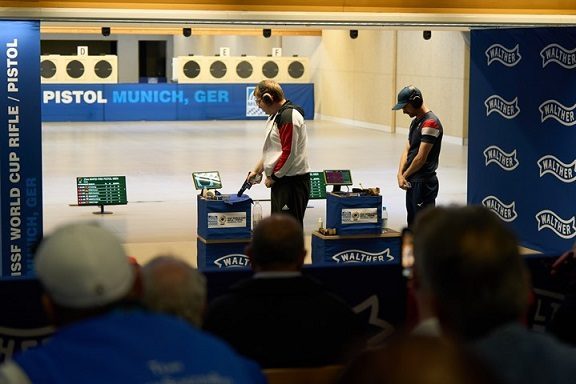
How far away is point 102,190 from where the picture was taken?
1395cm

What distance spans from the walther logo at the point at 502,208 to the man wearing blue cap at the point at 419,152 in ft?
4.01

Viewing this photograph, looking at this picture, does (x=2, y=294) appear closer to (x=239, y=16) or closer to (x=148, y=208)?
(x=239, y=16)

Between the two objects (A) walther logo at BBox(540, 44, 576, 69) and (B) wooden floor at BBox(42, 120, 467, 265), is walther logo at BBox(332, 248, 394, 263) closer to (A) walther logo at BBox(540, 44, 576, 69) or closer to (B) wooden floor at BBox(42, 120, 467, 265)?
(B) wooden floor at BBox(42, 120, 467, 265)

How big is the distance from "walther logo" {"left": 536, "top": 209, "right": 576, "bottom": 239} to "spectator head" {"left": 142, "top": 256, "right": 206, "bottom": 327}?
8082 mm

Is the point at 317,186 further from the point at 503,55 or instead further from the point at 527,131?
the point at 527,131

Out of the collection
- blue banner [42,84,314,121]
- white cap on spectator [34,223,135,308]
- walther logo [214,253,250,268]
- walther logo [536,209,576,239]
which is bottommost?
walther logo [214,253,250,268]

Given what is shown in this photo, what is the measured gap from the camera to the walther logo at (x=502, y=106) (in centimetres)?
1119

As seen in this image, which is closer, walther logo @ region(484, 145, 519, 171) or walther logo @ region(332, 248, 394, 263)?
walther logo @ region(332, 248, 394, 263)

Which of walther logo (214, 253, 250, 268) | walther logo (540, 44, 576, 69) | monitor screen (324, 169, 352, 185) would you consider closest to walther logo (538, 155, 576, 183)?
walther logo (540, 44, 576, 69)

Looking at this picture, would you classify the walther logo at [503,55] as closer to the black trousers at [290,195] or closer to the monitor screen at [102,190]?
the black trousers at [290,195]

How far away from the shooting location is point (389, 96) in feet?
92.2

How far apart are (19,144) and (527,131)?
193 inches

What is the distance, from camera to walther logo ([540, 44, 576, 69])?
10.4 metres

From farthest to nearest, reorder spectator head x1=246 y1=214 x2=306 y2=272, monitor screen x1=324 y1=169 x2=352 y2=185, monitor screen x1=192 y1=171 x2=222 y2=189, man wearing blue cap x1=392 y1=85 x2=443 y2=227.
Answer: monitor screen x1=324 y1=169 x2=352 y2=185
monitor screen x1=192 y1=171 x2=222 y2=189
man wearing blue cap x1=392 y1=85 x2=443 y2=227
spectator head x1=246 y1=214 x2=306 y2=272
